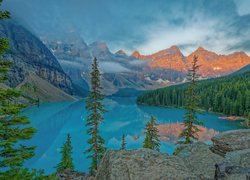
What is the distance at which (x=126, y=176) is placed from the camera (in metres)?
9.50

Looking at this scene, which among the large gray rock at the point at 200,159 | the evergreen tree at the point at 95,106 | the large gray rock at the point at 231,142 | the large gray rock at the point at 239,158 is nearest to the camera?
the large gray rock at the point at 239,158

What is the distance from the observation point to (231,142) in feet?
58.6

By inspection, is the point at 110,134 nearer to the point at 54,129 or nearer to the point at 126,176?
the point at 54,129

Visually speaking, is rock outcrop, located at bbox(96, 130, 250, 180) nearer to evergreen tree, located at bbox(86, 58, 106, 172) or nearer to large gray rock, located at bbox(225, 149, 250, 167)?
large gray rock, located at bbox(225, 149, 250, 167)

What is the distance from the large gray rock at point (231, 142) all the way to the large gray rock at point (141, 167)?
8.91 meters

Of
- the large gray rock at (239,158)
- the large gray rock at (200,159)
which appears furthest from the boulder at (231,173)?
the large gray rock at (200,159)

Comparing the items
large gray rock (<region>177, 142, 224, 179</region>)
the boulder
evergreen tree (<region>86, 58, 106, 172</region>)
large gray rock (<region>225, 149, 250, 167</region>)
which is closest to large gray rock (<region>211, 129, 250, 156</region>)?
large gray rock (<region>177, 142, 224, 179</region>)

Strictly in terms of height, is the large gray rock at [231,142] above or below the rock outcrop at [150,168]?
below

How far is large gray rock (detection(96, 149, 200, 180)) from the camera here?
945cm

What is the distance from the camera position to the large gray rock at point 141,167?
31.0 ft

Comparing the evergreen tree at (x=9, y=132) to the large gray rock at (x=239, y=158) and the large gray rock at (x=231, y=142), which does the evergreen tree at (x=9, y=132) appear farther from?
the large gray rock at (x=231, y=142)

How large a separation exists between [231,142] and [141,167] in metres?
10.8

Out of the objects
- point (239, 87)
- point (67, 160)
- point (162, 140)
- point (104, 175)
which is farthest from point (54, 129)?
point (239, 87)

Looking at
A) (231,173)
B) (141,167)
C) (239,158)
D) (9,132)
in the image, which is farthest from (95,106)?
(231,173)
